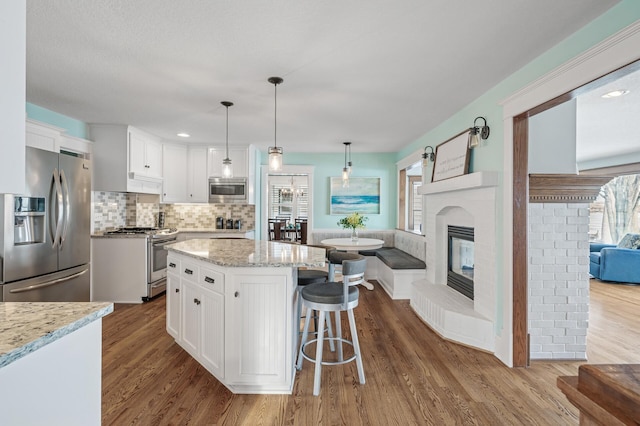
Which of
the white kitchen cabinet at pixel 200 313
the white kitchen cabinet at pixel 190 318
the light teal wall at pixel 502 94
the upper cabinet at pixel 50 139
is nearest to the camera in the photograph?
the light teal wall at pixel 502 94

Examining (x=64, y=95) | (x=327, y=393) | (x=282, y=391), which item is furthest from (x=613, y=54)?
(x=64, y=95)

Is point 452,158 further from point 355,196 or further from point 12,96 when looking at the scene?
point 12,96

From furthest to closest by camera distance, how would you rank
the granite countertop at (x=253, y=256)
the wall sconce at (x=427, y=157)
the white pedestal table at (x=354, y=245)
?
the white pedestal table at (x=354, y=245) → the wall sconce at (x=427, y=157) → the granite countertop at (x=253, y=256)

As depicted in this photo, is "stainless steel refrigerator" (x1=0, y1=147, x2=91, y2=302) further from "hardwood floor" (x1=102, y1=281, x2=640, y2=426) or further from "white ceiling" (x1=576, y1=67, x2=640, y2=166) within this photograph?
"white ceiling" (x1=576, y1=67, x2=640, y2=166)

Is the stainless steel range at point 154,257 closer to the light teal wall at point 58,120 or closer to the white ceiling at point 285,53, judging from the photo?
the light teal wall at point 58,120

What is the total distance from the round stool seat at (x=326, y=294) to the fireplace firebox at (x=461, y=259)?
1.74 metres

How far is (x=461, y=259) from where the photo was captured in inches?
146

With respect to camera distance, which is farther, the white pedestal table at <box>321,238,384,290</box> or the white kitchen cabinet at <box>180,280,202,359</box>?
the white pedestal table at <box>321,238,384,290</box>

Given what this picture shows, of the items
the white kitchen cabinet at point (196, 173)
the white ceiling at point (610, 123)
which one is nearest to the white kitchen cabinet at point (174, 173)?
the white kitchen cabinet at point (196, 173)

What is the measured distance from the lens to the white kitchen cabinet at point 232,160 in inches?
209

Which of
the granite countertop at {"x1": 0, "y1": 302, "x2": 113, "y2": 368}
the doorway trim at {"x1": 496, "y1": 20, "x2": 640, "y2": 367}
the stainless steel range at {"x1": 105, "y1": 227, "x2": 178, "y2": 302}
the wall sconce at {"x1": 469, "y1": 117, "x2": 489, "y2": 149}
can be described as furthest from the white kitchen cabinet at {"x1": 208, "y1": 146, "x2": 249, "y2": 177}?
the granite countertop at {"x1": 0, "y1": 302, "x2": 113, "y2": 368}

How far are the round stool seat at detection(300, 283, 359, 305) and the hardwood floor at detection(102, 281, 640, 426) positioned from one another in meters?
0.63

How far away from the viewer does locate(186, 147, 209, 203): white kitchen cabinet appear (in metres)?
5.36

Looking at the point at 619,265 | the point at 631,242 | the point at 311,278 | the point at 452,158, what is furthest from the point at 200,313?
the point at 631,242
